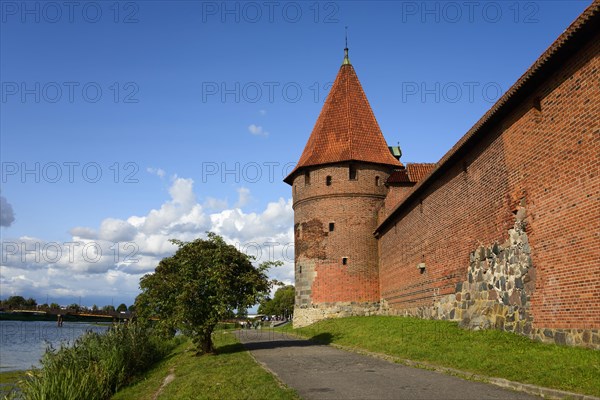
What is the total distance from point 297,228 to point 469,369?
1882 centimetres

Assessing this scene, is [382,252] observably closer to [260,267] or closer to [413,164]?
[413,164]

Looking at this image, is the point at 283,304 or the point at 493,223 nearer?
the point at 493,223

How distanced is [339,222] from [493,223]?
44.1ft

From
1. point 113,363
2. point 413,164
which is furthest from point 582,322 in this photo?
point 413,164

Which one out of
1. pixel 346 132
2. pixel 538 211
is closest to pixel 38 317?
pixel 346 132

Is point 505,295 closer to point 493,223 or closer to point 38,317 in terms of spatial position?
point 493,223

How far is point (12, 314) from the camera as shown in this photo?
106688 millimetres

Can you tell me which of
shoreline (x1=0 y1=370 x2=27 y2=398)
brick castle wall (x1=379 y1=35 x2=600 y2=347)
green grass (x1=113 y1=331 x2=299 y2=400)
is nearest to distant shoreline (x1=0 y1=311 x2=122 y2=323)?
shoreline (x1=0 y1=370 x2=27 y2=398)

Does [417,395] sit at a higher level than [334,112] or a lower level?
lower

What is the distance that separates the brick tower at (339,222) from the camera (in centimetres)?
2572

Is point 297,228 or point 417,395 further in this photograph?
point 297,228

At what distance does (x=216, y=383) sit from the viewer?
957cm

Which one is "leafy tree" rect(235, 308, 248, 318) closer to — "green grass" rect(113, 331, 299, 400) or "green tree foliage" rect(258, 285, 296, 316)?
"green grass" rect(113, 331, 299, 400)

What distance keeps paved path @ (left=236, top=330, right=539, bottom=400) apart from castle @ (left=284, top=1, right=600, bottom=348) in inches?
107
